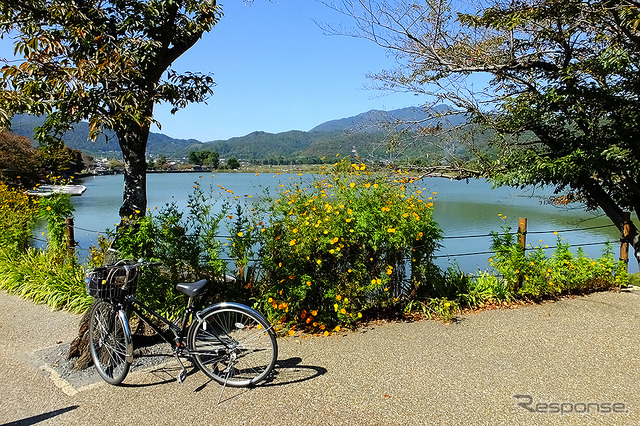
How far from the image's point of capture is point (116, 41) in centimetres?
410

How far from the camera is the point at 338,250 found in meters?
4.48

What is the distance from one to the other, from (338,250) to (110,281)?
2.05 meters

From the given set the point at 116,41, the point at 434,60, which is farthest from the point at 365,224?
the point at 434,60

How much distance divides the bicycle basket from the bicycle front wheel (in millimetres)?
155

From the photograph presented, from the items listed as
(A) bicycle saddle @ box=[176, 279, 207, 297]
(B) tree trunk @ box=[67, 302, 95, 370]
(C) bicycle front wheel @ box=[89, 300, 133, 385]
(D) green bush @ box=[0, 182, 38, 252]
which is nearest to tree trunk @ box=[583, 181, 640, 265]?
(A) bicycle saddle @ box=[176, 279, 207, 297]

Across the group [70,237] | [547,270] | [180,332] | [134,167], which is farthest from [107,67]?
[547,270]

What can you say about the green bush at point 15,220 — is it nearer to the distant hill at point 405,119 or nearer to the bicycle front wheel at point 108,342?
the bicycle front wheel at point 108,342

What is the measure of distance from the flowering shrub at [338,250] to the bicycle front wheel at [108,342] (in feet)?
4.95

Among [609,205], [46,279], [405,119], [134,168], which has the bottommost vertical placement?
[46,279]

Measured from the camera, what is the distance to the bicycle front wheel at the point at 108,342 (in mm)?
3475

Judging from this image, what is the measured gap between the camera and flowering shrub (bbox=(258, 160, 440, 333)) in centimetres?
461

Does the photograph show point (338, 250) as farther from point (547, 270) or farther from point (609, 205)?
point (609, 205)

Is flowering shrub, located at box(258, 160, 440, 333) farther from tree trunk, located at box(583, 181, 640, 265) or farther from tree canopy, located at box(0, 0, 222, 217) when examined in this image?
tree trunk, located at box(583, 181, 640, 265)

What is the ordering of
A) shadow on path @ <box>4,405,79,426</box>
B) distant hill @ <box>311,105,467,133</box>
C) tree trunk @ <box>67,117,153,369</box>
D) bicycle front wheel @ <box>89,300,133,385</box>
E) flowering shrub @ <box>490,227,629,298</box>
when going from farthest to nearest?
distant hill @ <box>311,105,467,133</box> → flowering shrub @ <box>490,227,629,298</box> → tree trunk @ <box>67,117,153,369</box> → bicycle front wheel @ <box>89,300,133,385</box> → shadow on path @ <box>4,405,79,426</box>
